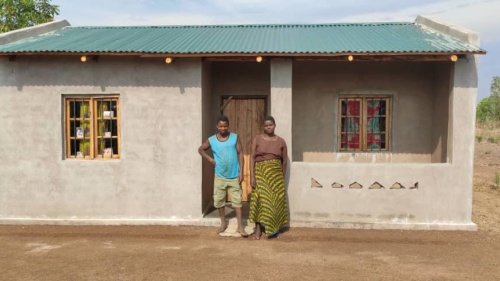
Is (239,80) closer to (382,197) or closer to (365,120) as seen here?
(365,120)

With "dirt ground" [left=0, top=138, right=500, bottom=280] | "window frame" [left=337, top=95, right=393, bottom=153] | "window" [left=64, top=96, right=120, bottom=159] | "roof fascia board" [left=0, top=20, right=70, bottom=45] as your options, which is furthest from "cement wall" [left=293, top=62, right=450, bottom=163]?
"roof fascia board" [left=0, top=20, right=70, bottom=45]

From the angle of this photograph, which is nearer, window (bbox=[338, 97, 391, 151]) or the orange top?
the orange top

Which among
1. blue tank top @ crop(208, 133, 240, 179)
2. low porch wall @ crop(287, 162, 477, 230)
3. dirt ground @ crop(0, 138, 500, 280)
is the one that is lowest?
dirt ground @ crop(0, 138, 500, 280)

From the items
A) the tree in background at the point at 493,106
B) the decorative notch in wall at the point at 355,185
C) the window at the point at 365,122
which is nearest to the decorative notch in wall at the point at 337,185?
the decorative notch in wall at the point at 355,185

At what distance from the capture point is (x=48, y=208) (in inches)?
248

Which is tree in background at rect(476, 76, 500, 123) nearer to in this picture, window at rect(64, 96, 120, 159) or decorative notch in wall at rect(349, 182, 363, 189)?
decorative notch in wall at rect(349, 182, 363, 189)

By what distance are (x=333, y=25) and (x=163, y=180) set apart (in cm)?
535

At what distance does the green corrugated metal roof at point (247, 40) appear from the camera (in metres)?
5.88

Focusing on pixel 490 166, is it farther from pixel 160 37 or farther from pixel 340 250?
pixel 160 37

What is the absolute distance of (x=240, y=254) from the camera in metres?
4.92

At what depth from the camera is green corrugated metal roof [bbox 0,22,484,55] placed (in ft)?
19.3

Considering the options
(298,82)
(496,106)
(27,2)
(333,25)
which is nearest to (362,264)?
(298,82)

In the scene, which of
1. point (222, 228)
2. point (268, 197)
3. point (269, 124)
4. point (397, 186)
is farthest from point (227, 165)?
point (397, 186)

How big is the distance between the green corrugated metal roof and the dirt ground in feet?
9.29
